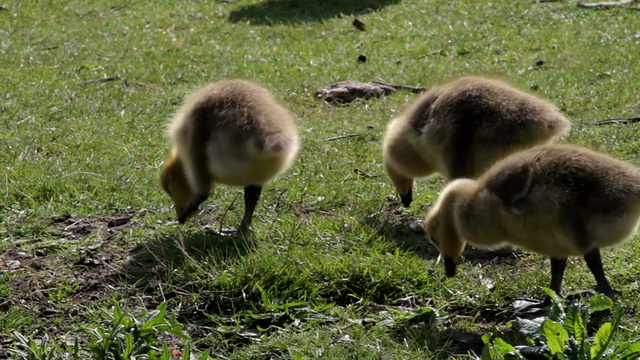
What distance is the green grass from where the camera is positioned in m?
5.20

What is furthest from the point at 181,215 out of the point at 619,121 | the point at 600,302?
the point at 619,121

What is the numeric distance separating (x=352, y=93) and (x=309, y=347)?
522cm

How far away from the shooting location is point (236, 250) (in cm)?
585

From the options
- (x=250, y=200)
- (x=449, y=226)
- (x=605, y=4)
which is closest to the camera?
(x=449, y=226)

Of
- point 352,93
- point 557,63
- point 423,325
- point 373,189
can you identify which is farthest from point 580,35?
point 423,325

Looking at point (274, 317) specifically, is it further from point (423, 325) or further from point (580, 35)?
point (580, 35)

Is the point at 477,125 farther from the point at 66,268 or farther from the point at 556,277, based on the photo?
the point at 66,268

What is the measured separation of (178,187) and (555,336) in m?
Answer: 3.11

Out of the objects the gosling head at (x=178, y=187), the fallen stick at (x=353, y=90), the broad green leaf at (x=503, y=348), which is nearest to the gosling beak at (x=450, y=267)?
the broad green leaf at (x=503, y=348)

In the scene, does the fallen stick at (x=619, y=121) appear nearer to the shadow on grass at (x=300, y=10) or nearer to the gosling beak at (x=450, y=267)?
the gosling beak at (x=450, y=267)

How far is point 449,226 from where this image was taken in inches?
211

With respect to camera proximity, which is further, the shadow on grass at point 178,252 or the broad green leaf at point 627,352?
the shadow on grass at point 178,252

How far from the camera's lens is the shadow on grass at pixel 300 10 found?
531 inches

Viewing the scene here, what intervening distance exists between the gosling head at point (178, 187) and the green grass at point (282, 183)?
0.48 feet
